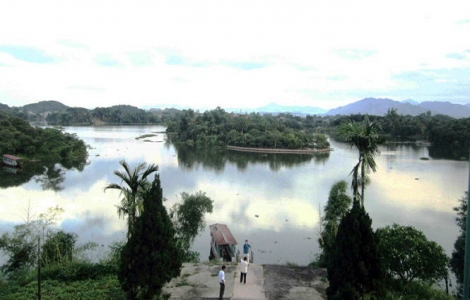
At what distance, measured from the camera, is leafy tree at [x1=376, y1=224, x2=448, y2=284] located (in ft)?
28.3

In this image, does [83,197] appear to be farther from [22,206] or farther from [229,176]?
[229,176]

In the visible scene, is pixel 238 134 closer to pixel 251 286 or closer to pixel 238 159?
pixel 238 159

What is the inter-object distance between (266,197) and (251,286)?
58.9 ft

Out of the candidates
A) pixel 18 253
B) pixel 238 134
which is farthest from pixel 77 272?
pixel 238 134

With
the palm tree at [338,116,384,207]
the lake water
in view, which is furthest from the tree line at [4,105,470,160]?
the palm tree at [338,116,384,207]

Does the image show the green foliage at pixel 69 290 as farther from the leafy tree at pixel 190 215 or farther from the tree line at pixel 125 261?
the leafy tree at pixel 190 215

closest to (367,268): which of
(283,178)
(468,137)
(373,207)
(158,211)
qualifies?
(158,211)

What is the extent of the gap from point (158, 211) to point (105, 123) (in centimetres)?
13065

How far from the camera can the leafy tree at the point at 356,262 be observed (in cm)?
700

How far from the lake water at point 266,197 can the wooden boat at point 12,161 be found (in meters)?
3.44

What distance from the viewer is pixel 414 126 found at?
74.1 meters

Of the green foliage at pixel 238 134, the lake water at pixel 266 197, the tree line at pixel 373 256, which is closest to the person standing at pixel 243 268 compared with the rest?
the tree line at pixel 373 256

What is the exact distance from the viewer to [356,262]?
279 inches

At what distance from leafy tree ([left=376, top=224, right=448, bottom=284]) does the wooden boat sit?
37171mm
